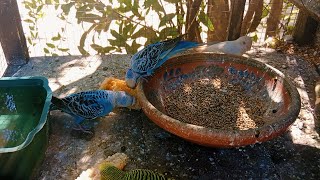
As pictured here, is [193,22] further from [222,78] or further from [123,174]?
[123,174]

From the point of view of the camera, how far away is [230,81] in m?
3.48

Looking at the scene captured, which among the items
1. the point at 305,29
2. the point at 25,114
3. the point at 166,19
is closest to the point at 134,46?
the point at 166,19

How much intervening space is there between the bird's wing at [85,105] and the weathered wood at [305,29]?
3.15 metres

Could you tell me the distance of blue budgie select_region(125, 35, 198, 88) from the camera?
11.1ft

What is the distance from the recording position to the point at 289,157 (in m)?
3.05

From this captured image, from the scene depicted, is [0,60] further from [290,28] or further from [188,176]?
A: [290,28]

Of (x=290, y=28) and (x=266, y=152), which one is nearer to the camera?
(x=266, y=152)

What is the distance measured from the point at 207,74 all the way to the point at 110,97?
996 mm

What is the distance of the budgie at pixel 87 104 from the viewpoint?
3156mm

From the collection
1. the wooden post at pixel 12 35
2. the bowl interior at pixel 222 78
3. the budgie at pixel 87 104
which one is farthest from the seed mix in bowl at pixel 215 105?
the wooden post at pixel 12 35

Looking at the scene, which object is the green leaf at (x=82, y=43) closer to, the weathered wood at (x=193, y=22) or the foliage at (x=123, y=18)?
the foliage at (x=123, y=18)

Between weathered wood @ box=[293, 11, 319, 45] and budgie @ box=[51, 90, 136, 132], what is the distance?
295 centimetres

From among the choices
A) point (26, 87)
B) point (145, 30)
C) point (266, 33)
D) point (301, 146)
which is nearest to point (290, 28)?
point (266, 33)

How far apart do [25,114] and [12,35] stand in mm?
1417
